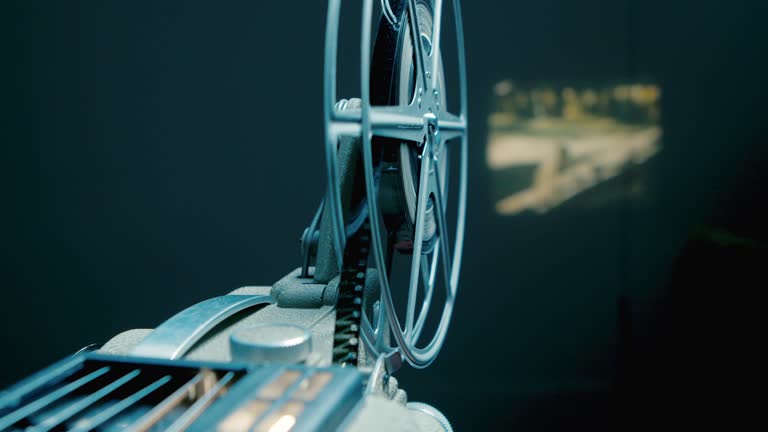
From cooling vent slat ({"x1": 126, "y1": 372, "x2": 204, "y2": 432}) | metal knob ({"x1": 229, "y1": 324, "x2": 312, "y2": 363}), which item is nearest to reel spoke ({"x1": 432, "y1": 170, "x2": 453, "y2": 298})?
metal knob ({"x1": 229, "y1": 324, "x2": 312, "y2": 363})

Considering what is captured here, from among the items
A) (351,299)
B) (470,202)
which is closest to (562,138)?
(470,202)

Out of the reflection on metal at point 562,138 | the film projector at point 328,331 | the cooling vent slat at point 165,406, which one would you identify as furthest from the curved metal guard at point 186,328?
the reflection on metal at point 562,138

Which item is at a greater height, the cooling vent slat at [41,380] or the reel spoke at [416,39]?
the reel spoke at [416,39]

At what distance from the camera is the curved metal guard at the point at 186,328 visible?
78 cm

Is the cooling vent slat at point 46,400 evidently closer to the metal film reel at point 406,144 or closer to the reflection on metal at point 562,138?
the metal film reel at point 406,144

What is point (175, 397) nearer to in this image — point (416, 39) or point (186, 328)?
point (186, 328)

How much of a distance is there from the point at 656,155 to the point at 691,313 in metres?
0.68

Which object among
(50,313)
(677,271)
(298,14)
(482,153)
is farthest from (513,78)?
(50,313)

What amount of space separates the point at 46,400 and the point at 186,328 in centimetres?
21

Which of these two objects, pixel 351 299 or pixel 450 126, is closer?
pixel 351 299

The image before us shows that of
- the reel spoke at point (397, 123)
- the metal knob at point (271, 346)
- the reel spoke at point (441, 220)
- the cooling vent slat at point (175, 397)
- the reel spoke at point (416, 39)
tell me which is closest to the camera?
the cooling vent slat at point (175, 397)

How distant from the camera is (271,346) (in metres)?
0.71

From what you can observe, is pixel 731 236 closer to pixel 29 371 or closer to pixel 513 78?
pixel 513 78

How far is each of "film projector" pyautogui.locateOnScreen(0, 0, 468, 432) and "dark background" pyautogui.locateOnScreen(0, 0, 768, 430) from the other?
134cm
